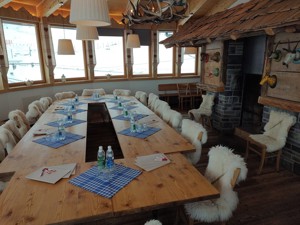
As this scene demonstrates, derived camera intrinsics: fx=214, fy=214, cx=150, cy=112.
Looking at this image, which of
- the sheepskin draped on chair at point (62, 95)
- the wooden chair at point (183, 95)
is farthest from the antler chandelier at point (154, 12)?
the wooden chair at point (183, 95)

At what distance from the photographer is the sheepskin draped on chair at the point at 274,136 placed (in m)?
3.17

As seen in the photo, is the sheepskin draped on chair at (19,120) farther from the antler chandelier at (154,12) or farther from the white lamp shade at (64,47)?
the antler chandelier at (154,12)

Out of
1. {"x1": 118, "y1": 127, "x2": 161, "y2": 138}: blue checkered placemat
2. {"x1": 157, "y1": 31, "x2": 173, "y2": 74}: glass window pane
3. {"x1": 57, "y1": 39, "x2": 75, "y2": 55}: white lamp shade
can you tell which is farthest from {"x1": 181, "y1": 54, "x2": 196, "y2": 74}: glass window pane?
{"x1": 118, "y1": 127, "x2": 161, "y2": 138}: blue checkered placemat

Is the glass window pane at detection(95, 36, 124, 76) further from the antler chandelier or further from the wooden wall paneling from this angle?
the antler chandelier

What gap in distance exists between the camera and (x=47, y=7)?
5.59 meters

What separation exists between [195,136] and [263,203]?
1171 millimetres

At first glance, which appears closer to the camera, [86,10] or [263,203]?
[86,10]

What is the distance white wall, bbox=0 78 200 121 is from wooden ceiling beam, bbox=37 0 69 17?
2020 mm

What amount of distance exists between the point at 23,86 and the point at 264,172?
5.82 meters

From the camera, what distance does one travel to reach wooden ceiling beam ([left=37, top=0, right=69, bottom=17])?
5.31m

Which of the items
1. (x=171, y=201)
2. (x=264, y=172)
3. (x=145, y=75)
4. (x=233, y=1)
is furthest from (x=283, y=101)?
(x=145, y=75)

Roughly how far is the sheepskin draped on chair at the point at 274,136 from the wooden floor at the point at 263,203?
0.20 meters

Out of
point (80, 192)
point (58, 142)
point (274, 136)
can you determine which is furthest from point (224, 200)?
point (274, 136)

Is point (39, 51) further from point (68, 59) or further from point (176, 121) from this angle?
point (176, 121)
